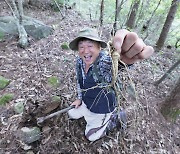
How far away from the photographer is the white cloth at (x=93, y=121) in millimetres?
2856

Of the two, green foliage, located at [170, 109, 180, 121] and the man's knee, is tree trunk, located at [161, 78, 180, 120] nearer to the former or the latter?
green foliage, located at [170, 109, 180, 121]

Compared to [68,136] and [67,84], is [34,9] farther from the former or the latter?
[68,136]

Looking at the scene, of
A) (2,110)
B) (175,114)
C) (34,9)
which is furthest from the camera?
(34,9)

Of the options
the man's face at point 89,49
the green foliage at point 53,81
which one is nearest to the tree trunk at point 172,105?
the man's face at point 89,49

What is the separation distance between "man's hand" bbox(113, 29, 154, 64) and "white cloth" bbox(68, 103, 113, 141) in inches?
41.4

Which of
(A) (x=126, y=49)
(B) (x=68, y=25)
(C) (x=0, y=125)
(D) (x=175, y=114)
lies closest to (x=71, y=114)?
(C) (x=0, y=125)

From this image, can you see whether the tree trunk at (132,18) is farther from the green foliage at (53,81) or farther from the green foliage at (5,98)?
the green foliage at (5,98)

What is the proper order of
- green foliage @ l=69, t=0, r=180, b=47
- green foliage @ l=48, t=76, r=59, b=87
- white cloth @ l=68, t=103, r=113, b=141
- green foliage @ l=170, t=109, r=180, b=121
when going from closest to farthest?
1. white cloth @ l=68, t=103, r=113, b=141
2. green foliage @ l=170, t=109, r=180, b=121
3. green foliage @ l=48, t=76, r=59, b=87
4. green foliage @ l=69, t=0, r=180, b=47

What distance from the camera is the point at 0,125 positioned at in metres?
2.97

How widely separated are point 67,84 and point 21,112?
100 centimetres

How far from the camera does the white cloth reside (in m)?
2.86

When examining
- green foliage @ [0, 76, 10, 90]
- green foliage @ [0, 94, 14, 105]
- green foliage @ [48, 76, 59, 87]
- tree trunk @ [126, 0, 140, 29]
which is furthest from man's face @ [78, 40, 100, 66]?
tree trunk @ [126, 0, 140, 29]

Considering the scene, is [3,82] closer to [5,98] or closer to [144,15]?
[5,98]

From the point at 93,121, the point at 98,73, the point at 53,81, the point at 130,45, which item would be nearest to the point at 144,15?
the point at 53,81
